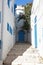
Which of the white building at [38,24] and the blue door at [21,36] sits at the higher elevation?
the white building at [38,24]

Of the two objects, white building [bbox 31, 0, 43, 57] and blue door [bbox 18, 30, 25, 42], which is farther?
blue door [bbox 18, 30, 25, 42]

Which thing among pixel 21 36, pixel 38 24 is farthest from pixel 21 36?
pixel 38 24

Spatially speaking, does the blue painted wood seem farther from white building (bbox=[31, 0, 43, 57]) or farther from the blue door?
white building (bbox=[31, 0, 43, 57])

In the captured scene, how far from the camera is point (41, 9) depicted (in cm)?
1698

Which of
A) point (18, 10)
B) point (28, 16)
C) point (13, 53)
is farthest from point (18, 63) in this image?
point (18, 10)

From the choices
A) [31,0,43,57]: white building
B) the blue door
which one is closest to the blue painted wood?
the blue door

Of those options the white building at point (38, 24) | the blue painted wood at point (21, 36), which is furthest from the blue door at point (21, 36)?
the white building at point (38, 24)

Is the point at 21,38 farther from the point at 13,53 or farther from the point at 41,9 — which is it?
the point at 41,9

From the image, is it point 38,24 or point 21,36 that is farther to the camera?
point 21,36

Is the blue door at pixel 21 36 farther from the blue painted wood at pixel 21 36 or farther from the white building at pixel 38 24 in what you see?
the white building at pixel 38 24

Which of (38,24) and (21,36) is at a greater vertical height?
(38,24)

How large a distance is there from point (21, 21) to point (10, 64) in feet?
45.8

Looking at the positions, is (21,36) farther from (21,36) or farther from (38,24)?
(38,24)

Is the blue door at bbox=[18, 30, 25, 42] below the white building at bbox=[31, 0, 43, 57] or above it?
below
